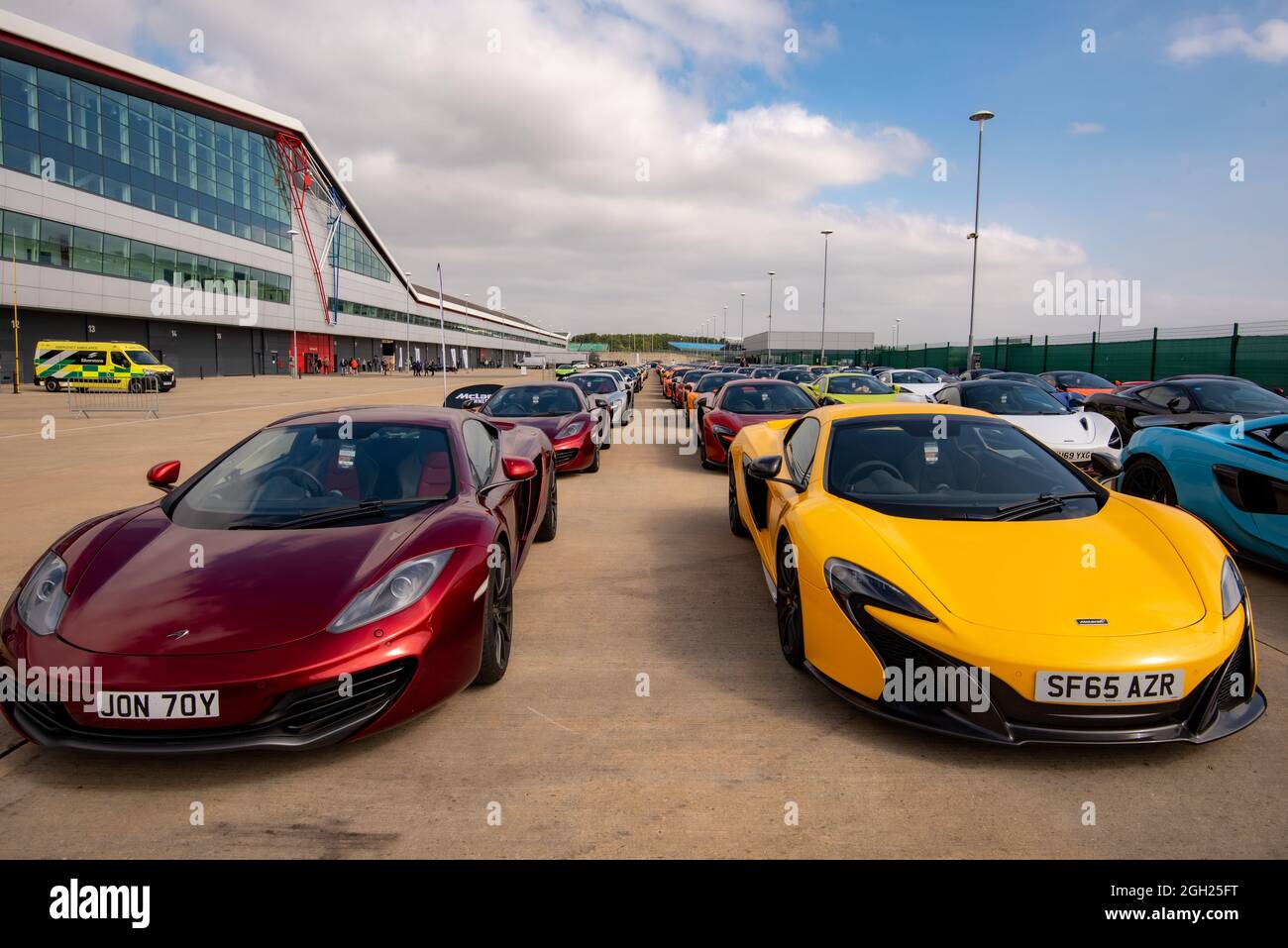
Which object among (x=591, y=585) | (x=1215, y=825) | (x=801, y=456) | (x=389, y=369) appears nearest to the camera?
(x=1215, y=825)

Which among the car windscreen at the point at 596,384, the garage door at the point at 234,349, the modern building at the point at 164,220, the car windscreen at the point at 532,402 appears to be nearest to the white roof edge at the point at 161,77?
the modern building at the point at 164,220

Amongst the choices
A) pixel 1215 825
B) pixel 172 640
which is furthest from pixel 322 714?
pixel 1215 825

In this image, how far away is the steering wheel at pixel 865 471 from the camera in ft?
13.7

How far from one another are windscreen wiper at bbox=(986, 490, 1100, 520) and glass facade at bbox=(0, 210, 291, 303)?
143 feet

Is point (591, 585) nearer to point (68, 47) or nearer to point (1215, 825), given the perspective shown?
point (1215, 825)

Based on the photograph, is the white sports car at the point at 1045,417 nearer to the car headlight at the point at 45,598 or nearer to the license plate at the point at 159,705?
the license plate at the point at 159,705

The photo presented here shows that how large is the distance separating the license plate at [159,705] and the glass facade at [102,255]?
1660 inches

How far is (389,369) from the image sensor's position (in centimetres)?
7819

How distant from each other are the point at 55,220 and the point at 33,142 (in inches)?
135

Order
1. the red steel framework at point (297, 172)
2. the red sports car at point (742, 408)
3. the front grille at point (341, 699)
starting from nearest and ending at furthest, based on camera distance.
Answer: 1. the front grille at point (341, 699)
2. the red sports car at point (742, 408)
3. the red steel framework at point (297, 172)

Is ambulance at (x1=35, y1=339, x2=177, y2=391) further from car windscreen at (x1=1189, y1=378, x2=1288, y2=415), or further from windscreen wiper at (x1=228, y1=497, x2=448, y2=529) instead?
car windscreen at (x1=1189, y1=378, x2=1288, y2=415)

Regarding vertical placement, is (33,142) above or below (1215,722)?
above

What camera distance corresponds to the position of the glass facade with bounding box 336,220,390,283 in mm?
65562

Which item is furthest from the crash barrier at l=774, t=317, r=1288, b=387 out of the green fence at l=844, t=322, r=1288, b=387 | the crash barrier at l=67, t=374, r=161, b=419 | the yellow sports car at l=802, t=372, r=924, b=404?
the crash barrier at l=67, t=374, r=161, b=419
